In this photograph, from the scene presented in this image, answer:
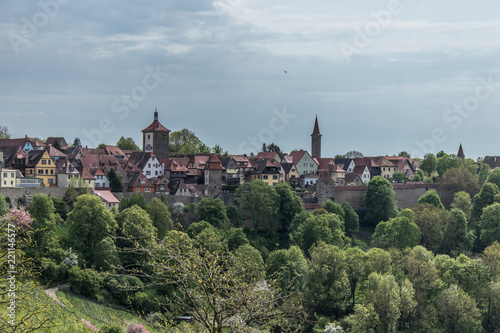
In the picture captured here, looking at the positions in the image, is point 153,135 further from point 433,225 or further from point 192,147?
point 433,225

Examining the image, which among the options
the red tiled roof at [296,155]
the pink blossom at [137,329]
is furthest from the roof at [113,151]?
the pink blossom at [137,329]

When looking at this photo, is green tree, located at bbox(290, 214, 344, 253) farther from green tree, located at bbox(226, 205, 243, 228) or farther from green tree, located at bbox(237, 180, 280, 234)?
green tree, located at bbox(226, 205, 243, 228)

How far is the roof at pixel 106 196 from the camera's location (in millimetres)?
59438

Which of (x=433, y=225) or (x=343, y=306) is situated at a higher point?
(x=433, y=225)

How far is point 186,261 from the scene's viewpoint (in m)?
13.6

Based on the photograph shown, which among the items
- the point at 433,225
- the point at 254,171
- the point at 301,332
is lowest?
the point at 301,332

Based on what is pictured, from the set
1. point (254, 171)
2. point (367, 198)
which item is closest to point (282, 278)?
point (367, 198)

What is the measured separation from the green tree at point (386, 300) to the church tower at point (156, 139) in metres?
40.5

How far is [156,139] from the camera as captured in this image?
8031 cm

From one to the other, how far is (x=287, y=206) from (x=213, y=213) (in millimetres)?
8391

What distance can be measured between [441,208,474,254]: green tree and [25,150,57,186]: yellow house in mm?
36573

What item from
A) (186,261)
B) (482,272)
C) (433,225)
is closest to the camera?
(186,261)

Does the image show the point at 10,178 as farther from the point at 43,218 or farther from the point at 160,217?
the point at 160,217

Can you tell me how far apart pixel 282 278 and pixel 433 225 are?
22.7 metres
